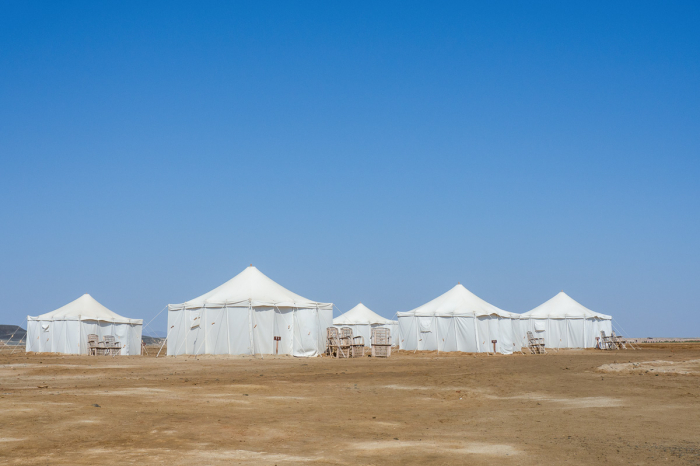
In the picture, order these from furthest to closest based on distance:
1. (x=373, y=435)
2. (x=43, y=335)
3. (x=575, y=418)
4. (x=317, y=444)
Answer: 1. (x=43, y=335)
2. (x=575, y=418)
3. (x=373, y=435)
4. (x=317, y=444)

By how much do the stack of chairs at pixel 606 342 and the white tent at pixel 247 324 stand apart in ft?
78.2

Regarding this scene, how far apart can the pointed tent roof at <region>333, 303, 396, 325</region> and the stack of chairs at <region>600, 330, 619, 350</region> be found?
17.0 meters

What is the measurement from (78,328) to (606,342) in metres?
37.7

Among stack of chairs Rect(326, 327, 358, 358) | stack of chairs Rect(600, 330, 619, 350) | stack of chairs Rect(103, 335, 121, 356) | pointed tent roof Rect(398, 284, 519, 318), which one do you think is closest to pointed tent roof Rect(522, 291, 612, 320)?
stack of chairs Rect(600, 330, 619, 350)

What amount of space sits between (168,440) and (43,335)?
37.3 metres

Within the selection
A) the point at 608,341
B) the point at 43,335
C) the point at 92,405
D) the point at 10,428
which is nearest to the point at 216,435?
the point at 10,428

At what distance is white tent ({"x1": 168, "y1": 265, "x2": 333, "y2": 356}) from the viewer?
31.5 meters

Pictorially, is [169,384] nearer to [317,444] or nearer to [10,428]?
[10,428]

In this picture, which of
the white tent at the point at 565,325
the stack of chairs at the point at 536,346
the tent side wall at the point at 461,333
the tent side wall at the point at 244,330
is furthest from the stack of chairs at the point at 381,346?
the white tent at the point at 565,325

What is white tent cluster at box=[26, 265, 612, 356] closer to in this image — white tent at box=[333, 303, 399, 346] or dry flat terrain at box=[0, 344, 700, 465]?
white tent at box=[333, 303, 399, 346]

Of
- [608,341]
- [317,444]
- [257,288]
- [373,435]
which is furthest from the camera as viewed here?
A: [608,341]

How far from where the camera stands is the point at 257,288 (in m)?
34.1

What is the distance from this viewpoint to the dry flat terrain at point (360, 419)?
302 inches

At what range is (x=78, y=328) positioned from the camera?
39.0 metres
